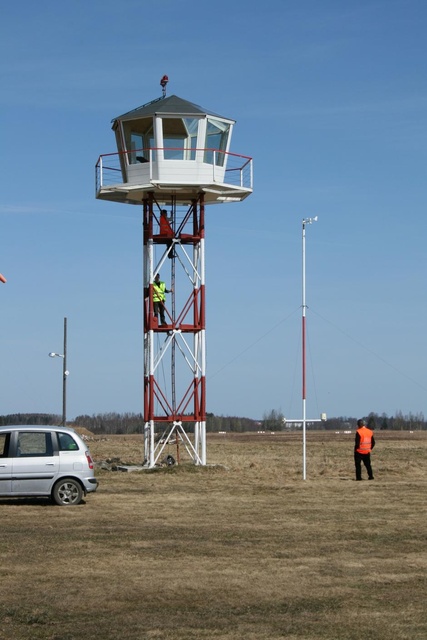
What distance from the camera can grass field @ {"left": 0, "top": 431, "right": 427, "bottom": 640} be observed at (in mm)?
11469

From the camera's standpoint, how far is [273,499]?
26.0m

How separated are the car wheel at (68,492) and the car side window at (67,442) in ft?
2.29

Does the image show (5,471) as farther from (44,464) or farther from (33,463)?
(44,464)

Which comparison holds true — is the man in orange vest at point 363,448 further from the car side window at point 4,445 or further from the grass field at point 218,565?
the car side window at point 4,445

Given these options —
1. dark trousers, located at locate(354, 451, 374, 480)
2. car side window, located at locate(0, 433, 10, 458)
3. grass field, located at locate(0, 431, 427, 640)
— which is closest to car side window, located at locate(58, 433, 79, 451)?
car side window, located at locate(0, 433, 10, 458)

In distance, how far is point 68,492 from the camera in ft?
79.1

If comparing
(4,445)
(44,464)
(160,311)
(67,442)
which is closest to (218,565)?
(44,464)

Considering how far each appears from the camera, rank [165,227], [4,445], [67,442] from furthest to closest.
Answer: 1. [165,227]
2. [67,442]
3. [4,445]

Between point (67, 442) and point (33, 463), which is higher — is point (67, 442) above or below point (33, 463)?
above

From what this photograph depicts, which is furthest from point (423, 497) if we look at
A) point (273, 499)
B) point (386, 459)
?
point (386, 459)

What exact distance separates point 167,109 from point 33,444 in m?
15.3

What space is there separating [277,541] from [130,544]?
247 centimetres

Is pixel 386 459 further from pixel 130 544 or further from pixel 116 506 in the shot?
pixel 130 544

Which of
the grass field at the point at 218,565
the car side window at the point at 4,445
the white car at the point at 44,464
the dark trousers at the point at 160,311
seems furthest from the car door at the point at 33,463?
the dark trousers at the point at 160,311
